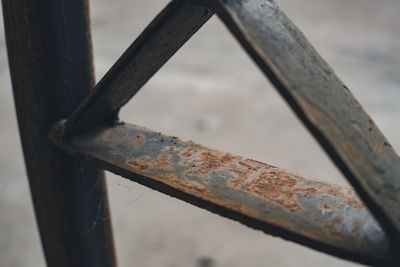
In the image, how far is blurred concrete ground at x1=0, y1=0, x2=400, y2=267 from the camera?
2037 millimetres

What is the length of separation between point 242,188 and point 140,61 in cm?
21

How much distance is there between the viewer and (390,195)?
0.51m

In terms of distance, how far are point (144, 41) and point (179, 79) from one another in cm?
259

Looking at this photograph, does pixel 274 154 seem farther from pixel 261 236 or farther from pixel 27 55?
pixel 27 55

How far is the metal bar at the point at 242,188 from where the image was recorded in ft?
1.85

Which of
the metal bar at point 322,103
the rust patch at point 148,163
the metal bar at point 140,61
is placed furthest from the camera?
the rust patch at point 148,163

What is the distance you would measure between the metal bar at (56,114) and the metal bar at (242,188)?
47 mm

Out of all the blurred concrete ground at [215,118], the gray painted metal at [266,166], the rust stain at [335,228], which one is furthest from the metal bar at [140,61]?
the blurred concrete ground at [215,118]

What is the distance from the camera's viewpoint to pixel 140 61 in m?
0.67

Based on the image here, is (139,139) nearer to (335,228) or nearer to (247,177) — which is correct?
(247,177)

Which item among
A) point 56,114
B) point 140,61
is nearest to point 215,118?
point 56,114

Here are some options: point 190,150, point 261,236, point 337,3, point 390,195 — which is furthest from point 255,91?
point 390,195

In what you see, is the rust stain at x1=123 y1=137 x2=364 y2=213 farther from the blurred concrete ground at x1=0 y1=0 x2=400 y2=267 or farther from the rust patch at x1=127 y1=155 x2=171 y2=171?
the blurred concrete ground at x1=0 y1=0 x2=400 y2=267

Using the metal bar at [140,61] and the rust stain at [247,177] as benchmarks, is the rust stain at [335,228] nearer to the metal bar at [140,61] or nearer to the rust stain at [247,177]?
the rust stain at [247,177]
